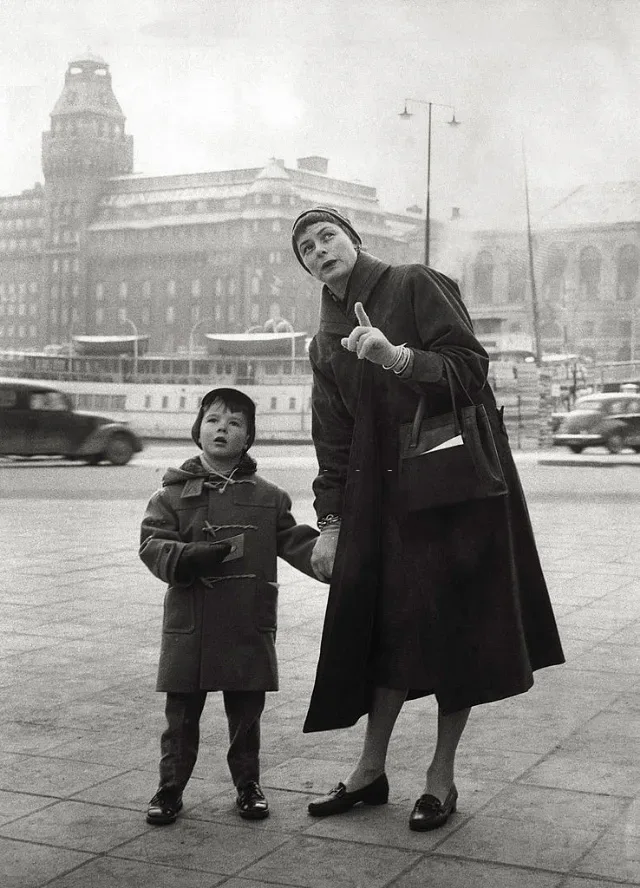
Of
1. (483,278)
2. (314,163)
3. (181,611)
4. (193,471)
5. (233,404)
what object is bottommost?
(181,611)

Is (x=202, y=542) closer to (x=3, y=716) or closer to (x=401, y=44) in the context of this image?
(x=3, y=716)

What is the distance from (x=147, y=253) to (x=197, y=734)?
4164 centimetres

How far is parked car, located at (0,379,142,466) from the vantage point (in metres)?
19.8

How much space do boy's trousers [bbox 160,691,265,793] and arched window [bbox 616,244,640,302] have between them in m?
34.3

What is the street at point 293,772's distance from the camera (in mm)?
2650

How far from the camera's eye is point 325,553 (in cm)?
303

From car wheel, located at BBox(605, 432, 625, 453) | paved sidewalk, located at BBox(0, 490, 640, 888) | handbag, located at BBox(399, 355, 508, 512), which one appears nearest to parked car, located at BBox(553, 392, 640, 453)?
car wheel, located at BBox(605, 432, 625, 453)

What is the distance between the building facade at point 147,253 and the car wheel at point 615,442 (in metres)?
14.9

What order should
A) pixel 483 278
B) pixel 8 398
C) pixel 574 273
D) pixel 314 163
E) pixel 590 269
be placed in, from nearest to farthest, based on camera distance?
pixel 8 398, pixel 314 163, pixel 590 269, pixel 574 273, pixel 483 278

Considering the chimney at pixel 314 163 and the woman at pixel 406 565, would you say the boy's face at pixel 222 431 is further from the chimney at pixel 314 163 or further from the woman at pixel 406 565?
the chimney at pixel 314 163

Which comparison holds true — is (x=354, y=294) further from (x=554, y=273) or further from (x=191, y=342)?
(x=554, y=273)

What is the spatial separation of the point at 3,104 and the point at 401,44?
35.6 ft

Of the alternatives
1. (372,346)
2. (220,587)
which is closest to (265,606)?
(220,587)

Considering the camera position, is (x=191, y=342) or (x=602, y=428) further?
(x=191, y=342)
